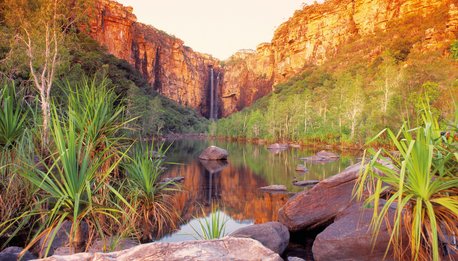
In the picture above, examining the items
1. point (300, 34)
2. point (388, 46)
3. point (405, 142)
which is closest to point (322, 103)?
point (388, 46)

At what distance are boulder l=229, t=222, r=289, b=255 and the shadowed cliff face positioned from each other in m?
47.9

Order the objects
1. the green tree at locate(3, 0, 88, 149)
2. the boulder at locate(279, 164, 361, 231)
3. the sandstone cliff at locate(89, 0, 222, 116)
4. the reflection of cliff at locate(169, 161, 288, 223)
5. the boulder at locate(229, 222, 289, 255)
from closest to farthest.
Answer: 1. the boulder at locate(229, 222, 289, 255)
2. the boulder at locate(279, 164, 361, 231)
3. the reflection of cliff at locate(169, 161, 288, 223)
4. the green tree at locate(3, 0, 88, 149)
5. the sandstone cliff at locate(89, 0, 222, 116)

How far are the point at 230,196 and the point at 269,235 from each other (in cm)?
670

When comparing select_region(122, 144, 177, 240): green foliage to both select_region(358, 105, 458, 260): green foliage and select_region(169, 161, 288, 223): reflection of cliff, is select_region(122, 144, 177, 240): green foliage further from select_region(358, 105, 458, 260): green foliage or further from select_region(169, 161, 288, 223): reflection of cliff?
select_region(358, 105, 458, 260): green foliage

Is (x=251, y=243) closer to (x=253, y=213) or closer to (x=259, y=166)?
(x=253, y=213)

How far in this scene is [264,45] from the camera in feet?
449

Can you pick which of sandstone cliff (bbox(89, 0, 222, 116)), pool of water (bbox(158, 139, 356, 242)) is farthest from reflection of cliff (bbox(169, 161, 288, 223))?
sandstone cliff (bbox(89, 0, 222, 116))

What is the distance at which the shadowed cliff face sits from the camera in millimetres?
63688

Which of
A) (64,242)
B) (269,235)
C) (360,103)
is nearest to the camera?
(64,242)

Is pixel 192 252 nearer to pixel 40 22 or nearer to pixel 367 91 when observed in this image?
pixel 40 22

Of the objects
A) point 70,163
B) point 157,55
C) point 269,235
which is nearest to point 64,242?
point 70,163

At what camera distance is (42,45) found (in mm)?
13367

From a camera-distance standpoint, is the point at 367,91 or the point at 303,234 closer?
the point at 303,234

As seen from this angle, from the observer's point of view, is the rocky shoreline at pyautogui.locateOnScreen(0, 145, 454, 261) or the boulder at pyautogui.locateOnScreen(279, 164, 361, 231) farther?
the boulder at pyautogui.locateOnScreen(279, 164, 361, 231)
